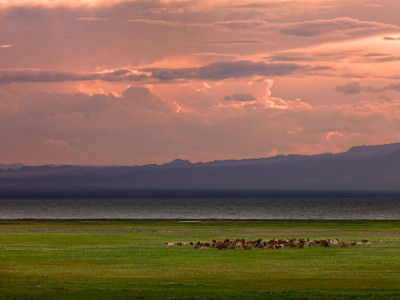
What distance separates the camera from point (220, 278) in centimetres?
4544

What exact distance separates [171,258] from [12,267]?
43.8ft

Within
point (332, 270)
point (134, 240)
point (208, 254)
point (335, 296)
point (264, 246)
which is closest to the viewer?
point (335, 296)

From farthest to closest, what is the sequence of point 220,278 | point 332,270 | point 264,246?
point 264,246 → point 332,270 → point 220,278

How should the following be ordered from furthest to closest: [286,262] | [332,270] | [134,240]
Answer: [134,240]
[286,262]
[332,270]

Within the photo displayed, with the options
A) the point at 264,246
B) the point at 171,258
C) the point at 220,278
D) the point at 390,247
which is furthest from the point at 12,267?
the point at 390,247

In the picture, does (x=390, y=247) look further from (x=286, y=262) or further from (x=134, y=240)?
(x=134, y=240)

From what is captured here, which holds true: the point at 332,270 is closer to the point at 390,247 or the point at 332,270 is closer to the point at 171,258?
the point at 171,258

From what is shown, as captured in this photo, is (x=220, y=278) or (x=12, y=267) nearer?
(x=220, y=278)

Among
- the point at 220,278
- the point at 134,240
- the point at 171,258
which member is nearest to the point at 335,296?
the point at 220,278

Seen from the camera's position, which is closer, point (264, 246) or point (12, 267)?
point (12, 267)

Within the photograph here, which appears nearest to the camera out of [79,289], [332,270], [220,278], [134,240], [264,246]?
[79,289]

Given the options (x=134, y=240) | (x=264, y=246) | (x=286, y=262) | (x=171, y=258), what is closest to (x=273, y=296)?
(x=286, y=262)

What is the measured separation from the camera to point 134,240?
81875 mm

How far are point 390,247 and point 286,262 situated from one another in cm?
1772
